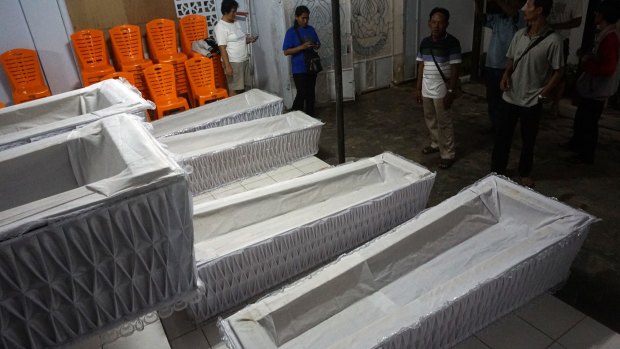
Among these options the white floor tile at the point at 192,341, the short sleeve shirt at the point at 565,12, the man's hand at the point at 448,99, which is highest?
the short sleeve shirt at the point at 565,12

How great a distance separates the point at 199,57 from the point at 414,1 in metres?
4.32

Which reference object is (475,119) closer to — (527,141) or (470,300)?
(527,141)

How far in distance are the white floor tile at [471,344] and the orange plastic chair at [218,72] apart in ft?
18.2

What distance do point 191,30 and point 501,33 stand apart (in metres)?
4.69

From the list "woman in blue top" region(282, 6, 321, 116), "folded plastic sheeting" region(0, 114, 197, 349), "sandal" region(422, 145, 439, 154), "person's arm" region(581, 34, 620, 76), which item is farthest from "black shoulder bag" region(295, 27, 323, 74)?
"folded plastic sheeting" region(0, 114, 197, 349)

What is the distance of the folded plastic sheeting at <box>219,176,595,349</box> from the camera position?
233 cm

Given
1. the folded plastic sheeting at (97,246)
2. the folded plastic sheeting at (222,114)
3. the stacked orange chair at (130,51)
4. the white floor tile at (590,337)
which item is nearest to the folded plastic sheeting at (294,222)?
the folded plastic sheeting at (97,246)

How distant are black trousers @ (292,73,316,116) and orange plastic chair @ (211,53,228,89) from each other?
1.33m

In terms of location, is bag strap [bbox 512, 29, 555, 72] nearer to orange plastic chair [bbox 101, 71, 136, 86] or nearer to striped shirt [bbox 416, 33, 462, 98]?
striped shirt [bbox 416, 33, 462, 98]

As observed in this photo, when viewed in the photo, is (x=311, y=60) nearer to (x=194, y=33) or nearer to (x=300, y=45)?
(x=300, y=45)

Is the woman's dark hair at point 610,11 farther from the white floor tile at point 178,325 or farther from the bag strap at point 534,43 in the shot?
the white floor tile at point 178,325

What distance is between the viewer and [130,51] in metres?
6.21

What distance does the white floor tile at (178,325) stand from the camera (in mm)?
2937

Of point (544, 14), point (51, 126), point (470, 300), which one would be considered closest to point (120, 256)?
point (51, 126)
